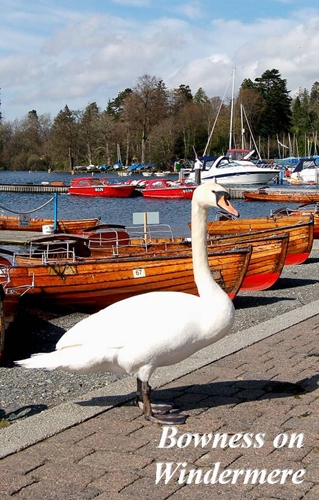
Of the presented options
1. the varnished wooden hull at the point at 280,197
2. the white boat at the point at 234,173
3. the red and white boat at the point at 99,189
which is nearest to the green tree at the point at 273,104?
the white boat at the point at 234,173

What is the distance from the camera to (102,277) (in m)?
11.1

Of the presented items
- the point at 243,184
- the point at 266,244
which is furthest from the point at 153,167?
the point at 266,244

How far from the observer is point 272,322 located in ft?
29.3

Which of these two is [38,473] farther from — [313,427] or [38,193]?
[38,193]

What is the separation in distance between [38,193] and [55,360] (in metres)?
59.0

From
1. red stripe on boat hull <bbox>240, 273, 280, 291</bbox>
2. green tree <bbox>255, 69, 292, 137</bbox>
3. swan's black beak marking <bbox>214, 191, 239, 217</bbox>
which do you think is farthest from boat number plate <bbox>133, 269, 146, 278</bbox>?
green tree <bbox>255, 69, 292, 137</bbox>

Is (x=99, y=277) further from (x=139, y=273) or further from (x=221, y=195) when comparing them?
(x=221, y=195)

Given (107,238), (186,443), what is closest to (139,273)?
(107,238)

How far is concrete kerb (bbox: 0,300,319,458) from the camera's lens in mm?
4922

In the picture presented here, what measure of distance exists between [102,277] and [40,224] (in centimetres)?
1656

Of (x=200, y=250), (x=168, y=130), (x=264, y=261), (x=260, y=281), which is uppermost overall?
(x=168, y=130)

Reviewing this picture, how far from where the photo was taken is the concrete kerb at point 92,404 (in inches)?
194

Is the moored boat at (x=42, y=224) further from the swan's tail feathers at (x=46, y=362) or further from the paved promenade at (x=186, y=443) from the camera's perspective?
the swan's tail feathers at (x=46, y=362)

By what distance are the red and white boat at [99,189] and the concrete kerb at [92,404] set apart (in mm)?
47569
